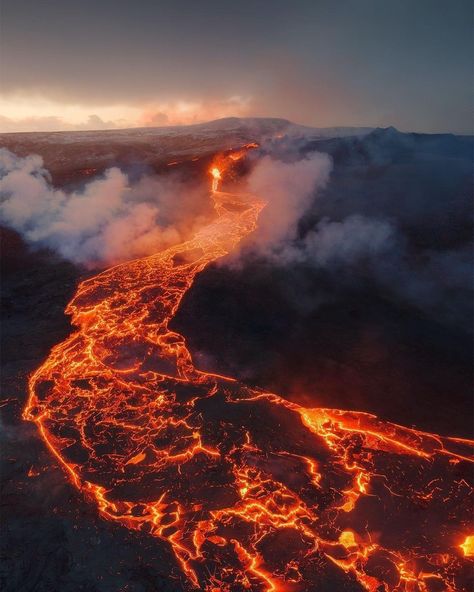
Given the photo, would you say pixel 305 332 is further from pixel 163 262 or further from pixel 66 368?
pixel 163 262

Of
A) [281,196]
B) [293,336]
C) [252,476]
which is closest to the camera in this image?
[252,476]

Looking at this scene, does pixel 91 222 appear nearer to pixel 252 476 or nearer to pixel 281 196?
pixel 281 196

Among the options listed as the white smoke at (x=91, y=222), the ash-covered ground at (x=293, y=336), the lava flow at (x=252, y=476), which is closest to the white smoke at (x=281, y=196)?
the ash-covered ground at (x=293, y=336)

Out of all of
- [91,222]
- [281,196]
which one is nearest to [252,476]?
[91,222]

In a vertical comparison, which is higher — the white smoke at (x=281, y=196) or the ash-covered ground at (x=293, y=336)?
the white smoke at (x=281, y=196)

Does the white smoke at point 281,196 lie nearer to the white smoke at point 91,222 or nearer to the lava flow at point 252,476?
the white smoke at point 91,222

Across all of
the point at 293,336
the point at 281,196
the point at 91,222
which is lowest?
the point at 293,336

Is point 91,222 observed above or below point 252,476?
above

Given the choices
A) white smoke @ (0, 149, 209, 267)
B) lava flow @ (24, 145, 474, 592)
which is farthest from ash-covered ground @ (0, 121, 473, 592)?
white smoke @ (0, 149, 209, 267)
